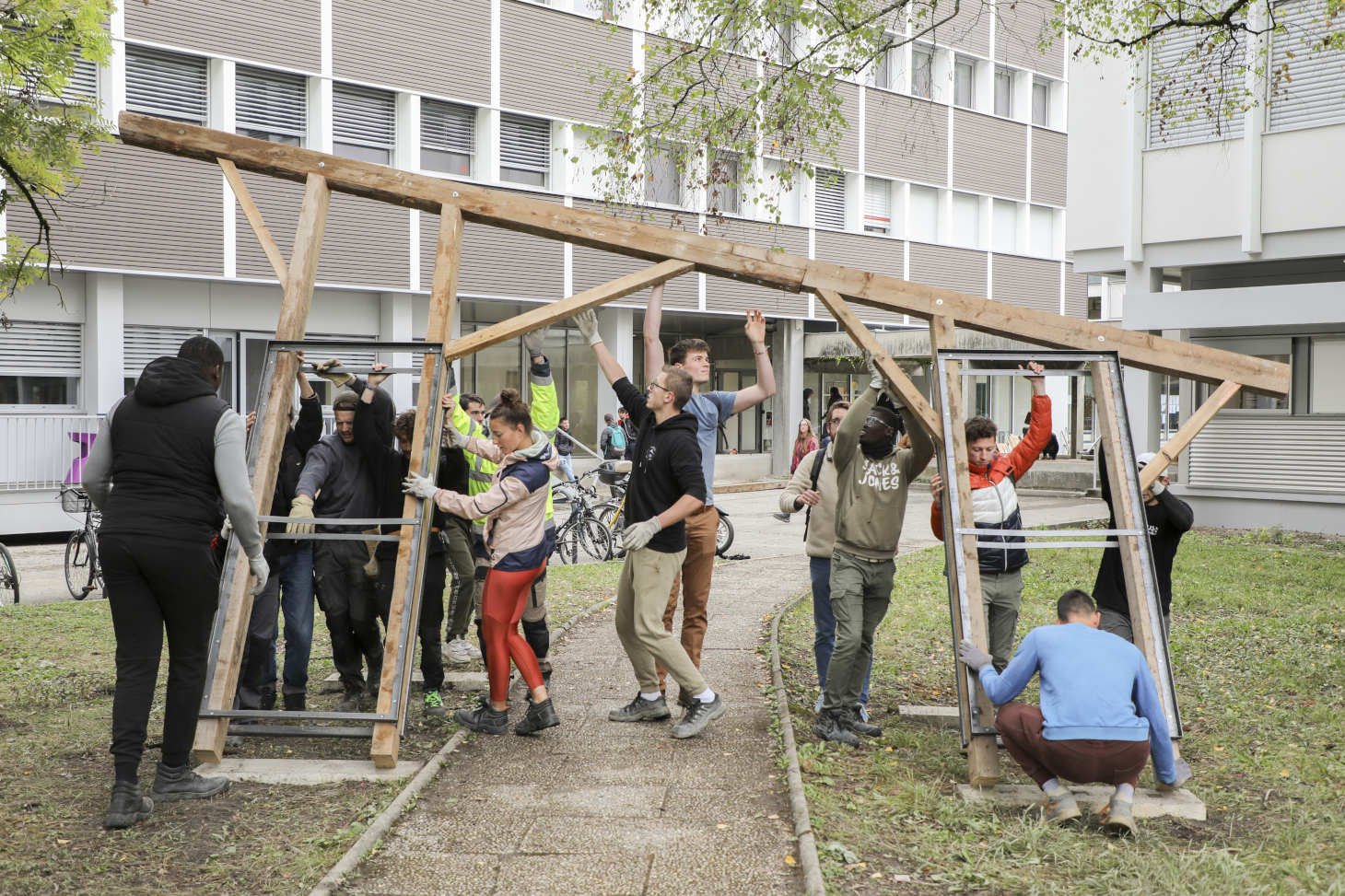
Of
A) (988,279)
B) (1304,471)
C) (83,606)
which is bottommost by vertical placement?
(83,606)

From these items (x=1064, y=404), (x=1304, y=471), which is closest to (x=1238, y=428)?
(x=1304, y=471)

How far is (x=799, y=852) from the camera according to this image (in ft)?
15.0

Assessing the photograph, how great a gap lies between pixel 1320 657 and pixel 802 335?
69.1 ft

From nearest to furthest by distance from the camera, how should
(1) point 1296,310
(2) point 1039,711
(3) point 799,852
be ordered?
(3) point 799,852 < (2) point 1039,711 < (1) point 1296,310

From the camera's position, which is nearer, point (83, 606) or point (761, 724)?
point (761, 724)

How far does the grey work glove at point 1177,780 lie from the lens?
5.32 metres

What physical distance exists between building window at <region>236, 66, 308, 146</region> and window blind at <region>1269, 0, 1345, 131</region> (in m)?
15.2

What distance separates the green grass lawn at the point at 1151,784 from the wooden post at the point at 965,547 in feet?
0.74

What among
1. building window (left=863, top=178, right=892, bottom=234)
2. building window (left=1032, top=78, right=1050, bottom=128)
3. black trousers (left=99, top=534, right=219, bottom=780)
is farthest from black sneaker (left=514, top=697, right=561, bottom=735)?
building window (left=1032, top=78, right=1050, bottom=128)

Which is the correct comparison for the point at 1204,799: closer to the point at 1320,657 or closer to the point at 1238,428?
the point at 1320,657

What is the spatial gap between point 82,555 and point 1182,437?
1070 centimetres

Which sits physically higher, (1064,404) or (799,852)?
(1064,404)

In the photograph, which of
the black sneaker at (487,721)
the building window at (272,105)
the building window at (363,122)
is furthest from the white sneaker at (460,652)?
the building window at (363,122)

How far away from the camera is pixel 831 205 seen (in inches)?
1126
